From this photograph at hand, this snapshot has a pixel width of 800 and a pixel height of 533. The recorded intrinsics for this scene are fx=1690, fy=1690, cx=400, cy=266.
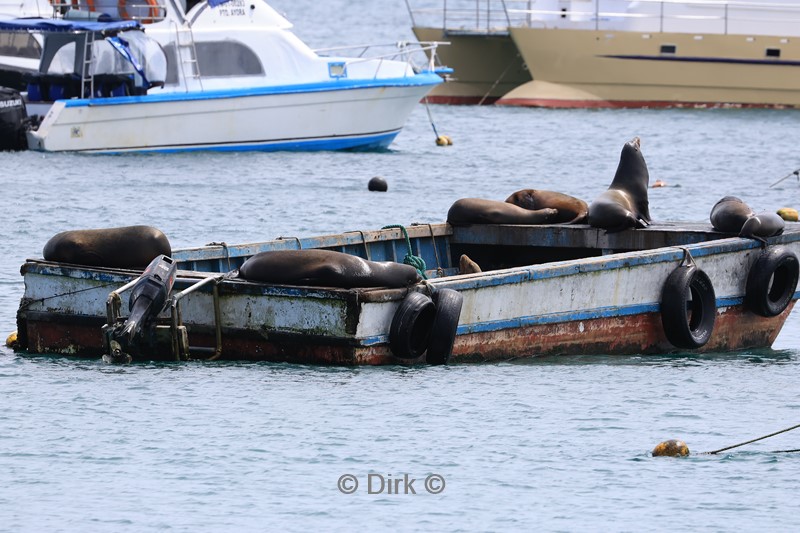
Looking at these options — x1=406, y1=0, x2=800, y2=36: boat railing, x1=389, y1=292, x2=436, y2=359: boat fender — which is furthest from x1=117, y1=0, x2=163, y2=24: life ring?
x1=389, y1=292, x2=436, y2=359: boat fender

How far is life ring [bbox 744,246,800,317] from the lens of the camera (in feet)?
53.9

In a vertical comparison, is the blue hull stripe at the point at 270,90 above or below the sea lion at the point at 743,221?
above

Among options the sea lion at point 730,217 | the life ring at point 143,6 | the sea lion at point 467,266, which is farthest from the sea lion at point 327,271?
the life ring at point 143,6

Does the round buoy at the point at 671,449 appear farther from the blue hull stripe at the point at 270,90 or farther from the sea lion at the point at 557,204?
the blue hull stripe at the point at 270,90

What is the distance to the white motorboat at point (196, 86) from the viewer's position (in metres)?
33.5

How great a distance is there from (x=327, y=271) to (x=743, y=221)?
4992mm

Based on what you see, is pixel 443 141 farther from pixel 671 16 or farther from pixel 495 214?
pixel 495 214

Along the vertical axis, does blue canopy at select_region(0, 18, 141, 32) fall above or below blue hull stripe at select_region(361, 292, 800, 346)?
above

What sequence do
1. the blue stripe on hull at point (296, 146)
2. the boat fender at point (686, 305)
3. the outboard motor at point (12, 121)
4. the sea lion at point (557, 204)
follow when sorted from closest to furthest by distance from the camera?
the boat fender at point (686, 305) < the sea lion at point (557, 204) < the outboard motor at point (12, 121) < the blue stripe on hull at point (296, 146)

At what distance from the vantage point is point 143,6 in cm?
3503

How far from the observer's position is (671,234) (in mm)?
17234

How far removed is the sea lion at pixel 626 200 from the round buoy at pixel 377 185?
41.3 ft

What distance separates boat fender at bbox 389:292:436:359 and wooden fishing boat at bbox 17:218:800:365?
1 cm

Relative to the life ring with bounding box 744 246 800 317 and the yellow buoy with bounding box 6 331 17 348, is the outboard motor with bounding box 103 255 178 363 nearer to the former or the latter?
the yellow buoy with bounding box 6 331 17 348
